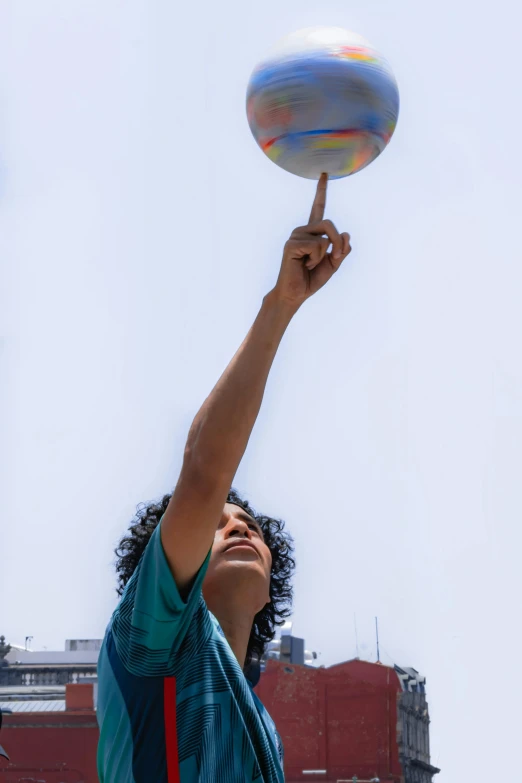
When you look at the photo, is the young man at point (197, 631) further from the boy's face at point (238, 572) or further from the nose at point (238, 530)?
the nose at point (238, 530)

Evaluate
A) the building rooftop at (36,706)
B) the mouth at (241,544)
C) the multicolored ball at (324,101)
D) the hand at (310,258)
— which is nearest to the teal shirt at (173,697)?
the mouth at (241,544)

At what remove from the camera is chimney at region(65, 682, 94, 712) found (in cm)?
3244

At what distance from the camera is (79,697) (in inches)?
1289

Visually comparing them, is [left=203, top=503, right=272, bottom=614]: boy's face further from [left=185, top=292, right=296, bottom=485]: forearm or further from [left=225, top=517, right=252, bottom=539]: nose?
[left=185, top=292, right=296, bottom=485]: forearm

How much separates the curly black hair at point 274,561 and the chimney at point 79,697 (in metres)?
29.4

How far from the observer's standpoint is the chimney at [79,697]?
32.4 meters

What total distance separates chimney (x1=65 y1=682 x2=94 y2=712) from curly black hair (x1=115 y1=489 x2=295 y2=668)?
29.4 m

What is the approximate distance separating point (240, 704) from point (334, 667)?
33215mm

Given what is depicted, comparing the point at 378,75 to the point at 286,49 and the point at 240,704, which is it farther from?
the point at 240,704

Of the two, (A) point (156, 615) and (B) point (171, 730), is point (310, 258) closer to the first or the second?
(A) point (156, 615)

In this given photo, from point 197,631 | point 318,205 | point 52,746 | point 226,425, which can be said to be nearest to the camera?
point 226,425

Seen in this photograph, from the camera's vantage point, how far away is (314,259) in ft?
8.47

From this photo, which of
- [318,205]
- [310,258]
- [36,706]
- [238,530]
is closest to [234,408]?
[310,258]

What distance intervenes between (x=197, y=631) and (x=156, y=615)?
12cm
